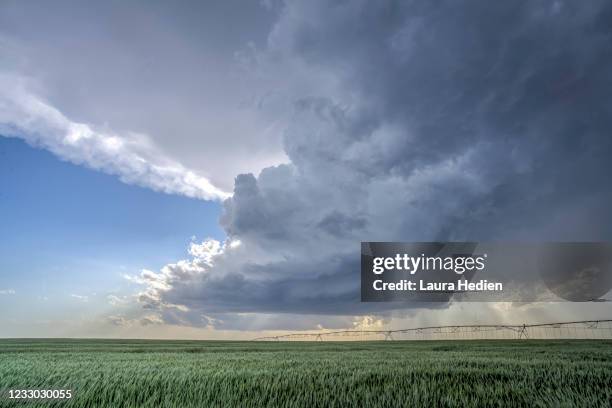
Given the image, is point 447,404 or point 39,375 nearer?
point 447,404

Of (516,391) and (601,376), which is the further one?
(601,376)

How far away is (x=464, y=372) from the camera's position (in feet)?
30.7

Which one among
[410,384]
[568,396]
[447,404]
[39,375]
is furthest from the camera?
[39,375]

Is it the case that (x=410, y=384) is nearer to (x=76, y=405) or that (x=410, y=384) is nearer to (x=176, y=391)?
(x=176, y=391)

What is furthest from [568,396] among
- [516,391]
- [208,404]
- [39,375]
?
[39,375]

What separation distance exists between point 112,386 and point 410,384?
18.0 feet

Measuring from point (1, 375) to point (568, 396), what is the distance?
11.1 meters

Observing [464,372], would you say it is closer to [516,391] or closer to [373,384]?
[516,391]

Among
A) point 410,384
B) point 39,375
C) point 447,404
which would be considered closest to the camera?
point 447,404

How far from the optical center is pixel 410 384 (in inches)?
307

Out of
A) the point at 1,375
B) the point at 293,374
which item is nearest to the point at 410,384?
the point at 293,374

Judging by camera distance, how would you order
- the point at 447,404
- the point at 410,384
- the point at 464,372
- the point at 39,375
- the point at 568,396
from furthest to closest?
the point at 464,372, the point at 39,375, the point at 410,384, the point at 568,396, the point at 447,404

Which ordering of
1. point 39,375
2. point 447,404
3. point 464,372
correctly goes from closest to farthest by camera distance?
point 447,404 → point 39,375 → point 464,372

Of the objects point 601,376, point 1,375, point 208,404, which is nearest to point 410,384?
point 208,404
